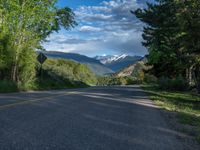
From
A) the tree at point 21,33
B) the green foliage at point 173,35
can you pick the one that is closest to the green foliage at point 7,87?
the tree at point 21,33

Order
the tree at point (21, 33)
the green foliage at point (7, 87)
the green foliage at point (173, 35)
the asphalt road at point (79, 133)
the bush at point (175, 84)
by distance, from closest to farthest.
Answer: the asphalt road at point (79, 133) < the green foliage at point (173, 35) < the green foliage at point (7, 87) < the tree at point (21, 33) < the bush at point (175, 84)

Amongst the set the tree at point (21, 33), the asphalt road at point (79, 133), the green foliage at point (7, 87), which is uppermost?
the tree at point (21, 33)

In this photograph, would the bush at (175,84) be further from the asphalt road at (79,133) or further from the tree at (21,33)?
the asphalt road at (79,133)

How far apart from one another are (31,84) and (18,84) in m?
3.21

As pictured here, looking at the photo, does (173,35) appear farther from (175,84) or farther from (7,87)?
(7,87)

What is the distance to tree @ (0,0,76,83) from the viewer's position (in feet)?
96.7

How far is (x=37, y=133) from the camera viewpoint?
776 centimetres

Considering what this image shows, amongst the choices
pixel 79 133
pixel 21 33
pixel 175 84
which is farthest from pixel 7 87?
pixel 175 84

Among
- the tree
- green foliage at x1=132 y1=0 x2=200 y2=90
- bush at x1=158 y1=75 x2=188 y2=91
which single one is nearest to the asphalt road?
green foliage at x1=132 y1=0 x2=200 y2=90

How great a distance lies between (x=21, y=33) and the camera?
3075 cm

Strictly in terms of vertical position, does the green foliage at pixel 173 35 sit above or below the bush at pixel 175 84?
above

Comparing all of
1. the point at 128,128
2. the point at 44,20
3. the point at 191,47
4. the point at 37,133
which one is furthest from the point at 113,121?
the point at 44,20

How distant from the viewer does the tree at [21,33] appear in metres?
29.5

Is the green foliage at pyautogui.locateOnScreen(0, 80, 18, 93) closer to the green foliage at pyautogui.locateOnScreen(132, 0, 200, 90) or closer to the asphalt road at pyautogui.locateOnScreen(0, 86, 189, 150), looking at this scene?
the green foliage at pyautogui.locateOnScreen(132, 0, 200, 90)
